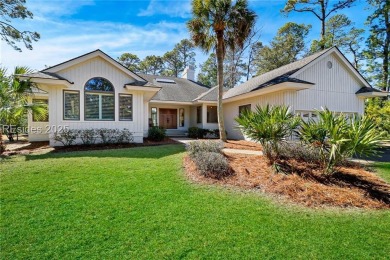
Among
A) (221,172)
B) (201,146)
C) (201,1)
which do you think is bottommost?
(221,172)

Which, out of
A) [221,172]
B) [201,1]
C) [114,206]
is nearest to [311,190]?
[221,172]

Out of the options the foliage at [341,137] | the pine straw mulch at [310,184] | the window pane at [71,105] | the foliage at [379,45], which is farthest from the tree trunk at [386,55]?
the window pane at [71,105]

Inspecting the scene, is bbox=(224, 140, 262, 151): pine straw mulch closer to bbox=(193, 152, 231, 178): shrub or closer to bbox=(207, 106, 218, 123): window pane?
bbox=(193, 152, 231, 178): shrub


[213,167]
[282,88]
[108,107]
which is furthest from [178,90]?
[213,167]

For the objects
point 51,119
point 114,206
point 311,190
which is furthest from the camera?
point 51,119

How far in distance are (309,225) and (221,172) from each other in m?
2.90

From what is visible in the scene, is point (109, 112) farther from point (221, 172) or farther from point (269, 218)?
point (269, 218)

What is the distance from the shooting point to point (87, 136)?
11.5 meters

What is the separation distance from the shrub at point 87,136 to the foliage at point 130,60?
107ft

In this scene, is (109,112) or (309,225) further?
(109,112)

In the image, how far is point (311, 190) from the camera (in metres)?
5.40

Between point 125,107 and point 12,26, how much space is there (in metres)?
11.5

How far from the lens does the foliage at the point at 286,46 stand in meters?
31.2

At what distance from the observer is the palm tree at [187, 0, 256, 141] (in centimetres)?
1230
